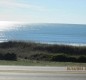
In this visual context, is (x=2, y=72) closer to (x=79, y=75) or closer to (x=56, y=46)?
(x=79, y=75)

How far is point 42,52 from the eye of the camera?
38.4 metres

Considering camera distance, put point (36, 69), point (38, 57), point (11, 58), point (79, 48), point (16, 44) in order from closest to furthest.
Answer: point (36, 69) < point (11, 58) < point (38, 57) < point (79, 48) < point (16, 44)

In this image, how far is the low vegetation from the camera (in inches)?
1314

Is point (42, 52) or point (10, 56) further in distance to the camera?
point (42, 52)

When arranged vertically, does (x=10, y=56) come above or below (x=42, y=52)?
above

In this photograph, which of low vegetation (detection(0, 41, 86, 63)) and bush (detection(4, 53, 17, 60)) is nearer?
bush (detection(4, 53, 17, 60))

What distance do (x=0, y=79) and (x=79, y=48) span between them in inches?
855

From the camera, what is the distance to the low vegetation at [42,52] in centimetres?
3338

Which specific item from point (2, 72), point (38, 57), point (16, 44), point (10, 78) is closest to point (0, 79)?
point (10, 78)

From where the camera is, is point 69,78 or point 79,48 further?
point 79,48

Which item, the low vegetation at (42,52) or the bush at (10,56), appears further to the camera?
the low vegetation at (42,52)

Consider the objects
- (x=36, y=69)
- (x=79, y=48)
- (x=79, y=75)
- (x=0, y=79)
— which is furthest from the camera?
(x=79, y=48)

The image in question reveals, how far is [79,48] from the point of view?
39.6 m

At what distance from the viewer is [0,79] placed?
18.8 metres
